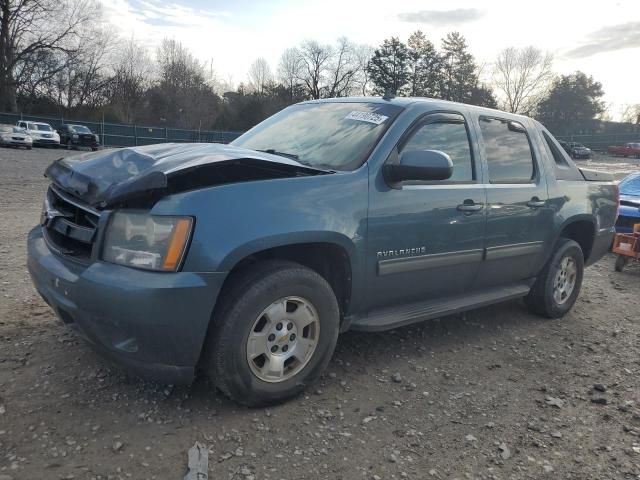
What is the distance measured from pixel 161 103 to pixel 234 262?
54113 millimetres

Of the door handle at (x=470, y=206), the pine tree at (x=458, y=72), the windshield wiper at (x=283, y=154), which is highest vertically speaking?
the pine tree at (x=458, y=72)

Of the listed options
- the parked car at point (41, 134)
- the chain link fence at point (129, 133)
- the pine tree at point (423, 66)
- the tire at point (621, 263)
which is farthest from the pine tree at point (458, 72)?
the tire at point (621, 263)

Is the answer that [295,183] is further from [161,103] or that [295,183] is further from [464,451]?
[161,103]

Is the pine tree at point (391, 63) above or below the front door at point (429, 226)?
above

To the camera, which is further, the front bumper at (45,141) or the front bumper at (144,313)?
the front bumper at (45,141)

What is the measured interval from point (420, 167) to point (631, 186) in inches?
307

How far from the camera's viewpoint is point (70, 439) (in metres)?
2.53

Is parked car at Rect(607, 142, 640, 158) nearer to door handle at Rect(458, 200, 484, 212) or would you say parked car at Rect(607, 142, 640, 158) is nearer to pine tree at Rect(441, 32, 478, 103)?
pine tree at Rect(441, 32, 478, 103)

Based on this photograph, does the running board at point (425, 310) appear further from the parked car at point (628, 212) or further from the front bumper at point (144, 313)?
the parked car at point (628, 212)

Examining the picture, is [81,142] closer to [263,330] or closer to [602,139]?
[263,330]

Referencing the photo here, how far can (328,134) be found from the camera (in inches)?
143

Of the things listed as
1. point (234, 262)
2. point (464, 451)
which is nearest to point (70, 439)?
point (234, 262)

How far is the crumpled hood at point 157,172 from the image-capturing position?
257 centimetres

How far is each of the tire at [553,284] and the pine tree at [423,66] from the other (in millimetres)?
61033
